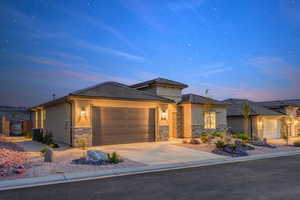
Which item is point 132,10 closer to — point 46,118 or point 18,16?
point 18,16

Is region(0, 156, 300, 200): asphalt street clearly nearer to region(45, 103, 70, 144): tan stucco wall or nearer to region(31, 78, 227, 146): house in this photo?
region(31, 78, 227, 146): house

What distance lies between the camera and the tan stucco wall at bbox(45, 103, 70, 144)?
43.5 ft

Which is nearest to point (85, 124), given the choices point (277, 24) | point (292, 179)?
point (292, 179)

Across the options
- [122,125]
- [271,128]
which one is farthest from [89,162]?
[271,128]

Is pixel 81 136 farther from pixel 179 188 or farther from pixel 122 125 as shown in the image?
pixel 179 188

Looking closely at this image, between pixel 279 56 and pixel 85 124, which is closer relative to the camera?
pixel 85 124

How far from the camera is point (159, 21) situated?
17.7 meters

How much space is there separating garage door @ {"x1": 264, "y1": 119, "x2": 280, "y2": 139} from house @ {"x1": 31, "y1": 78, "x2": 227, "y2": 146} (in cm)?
999

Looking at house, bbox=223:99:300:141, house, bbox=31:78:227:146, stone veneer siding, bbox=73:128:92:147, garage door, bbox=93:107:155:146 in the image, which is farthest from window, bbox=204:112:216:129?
stone veneer siding, bbox=73:128:92:147

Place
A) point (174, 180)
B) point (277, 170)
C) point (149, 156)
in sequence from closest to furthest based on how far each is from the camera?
1. point (174, 180)
2. point (277, 170)
3. point (149, 156)

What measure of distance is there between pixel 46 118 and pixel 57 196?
1573 centimetres

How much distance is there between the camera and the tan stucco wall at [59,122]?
1327cm

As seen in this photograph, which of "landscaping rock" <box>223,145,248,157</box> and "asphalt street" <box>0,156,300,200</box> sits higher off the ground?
"asphalt street" <box>0,156,300,200</box>

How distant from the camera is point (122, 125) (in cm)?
1381
